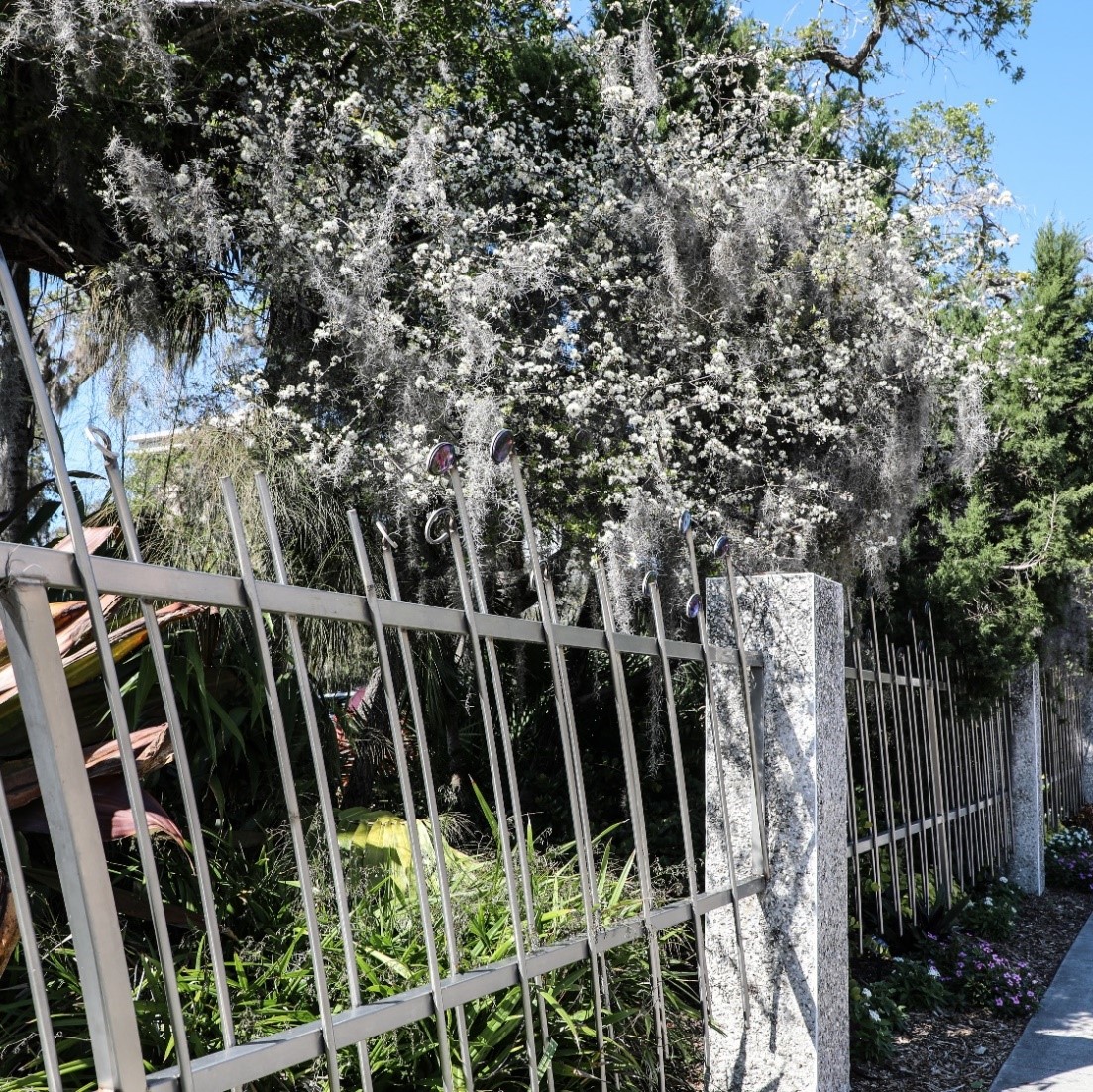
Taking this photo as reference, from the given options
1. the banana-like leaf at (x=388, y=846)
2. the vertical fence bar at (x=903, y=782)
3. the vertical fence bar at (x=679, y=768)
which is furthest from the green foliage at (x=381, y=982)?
the vertical fence bar at (x=903, y=782)

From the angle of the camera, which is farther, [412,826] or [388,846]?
[388,846]

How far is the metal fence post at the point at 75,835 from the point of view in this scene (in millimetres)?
1519

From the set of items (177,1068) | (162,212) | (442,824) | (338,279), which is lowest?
(442,824)

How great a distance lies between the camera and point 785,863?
381 centimetres

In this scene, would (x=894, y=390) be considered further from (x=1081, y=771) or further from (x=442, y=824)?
(x=1081, y=771)

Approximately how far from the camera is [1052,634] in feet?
31.3

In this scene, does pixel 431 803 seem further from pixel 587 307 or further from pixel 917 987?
pixel 587 307

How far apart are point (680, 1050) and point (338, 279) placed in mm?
4647

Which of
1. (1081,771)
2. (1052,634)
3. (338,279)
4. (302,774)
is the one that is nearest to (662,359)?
(338,279)

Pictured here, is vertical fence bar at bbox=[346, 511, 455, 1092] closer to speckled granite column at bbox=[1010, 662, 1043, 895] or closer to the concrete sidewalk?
the concrete sidewalk

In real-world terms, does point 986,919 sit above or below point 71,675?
below

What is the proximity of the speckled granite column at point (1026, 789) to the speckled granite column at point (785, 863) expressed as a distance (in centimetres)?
587

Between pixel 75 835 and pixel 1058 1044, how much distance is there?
5.30m

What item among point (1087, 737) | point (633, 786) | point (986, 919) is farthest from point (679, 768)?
point (1087, 737)
